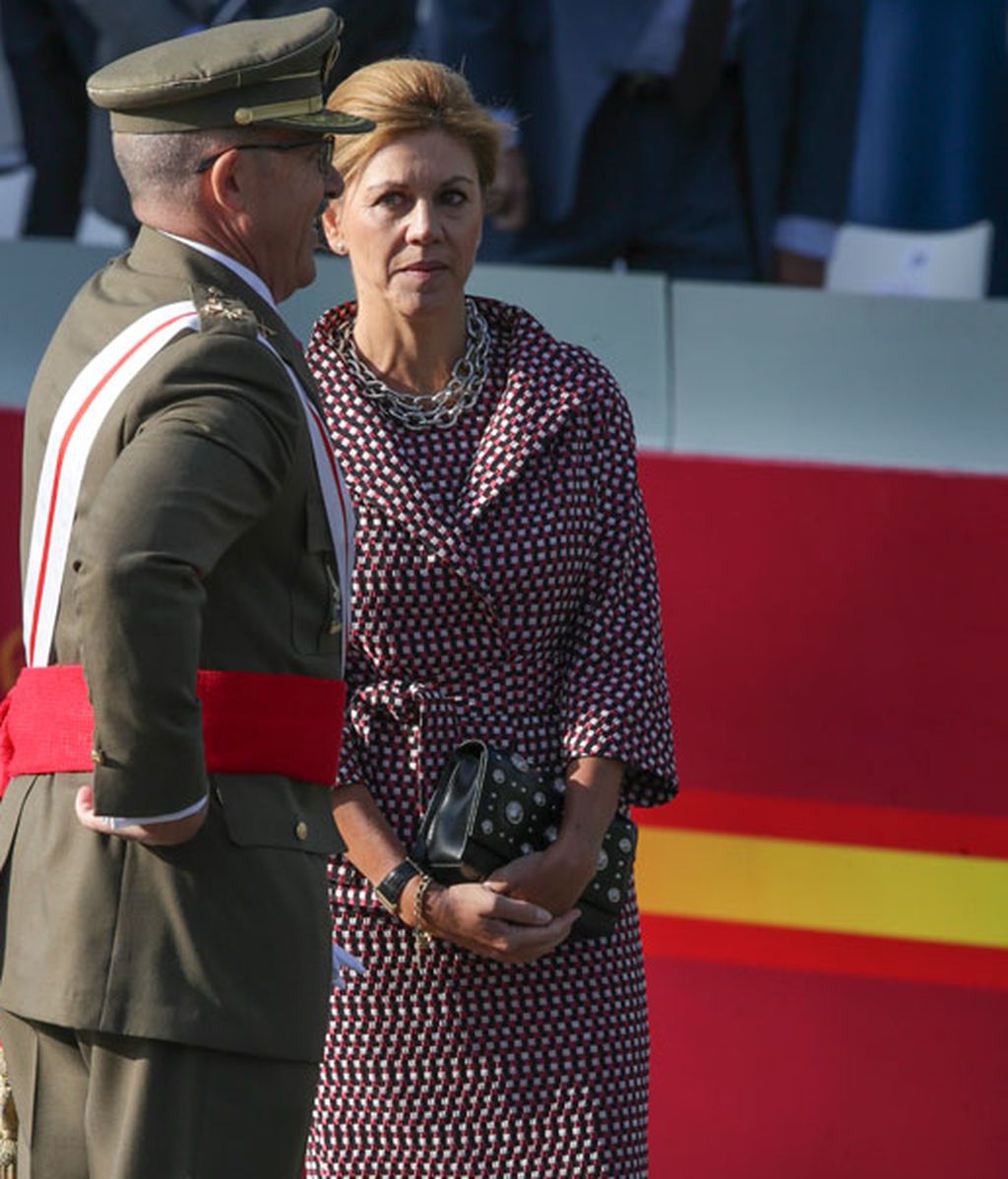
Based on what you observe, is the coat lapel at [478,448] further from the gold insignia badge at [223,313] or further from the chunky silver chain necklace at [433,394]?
the gold insignia badge at [223,313]

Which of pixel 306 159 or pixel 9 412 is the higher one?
pixel 306 159

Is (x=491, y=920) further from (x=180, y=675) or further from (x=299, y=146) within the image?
(x=299, y=146)

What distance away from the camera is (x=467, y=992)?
9.08 feet

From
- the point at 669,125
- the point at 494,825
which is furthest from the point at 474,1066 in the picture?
the point at 669,125

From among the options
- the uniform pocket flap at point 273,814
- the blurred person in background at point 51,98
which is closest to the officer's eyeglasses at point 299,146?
the uniform pocket flap at point 273,814

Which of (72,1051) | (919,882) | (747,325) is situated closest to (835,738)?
(919,882)

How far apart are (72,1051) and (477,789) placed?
630 millimetres

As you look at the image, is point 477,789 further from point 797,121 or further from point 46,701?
point 797,121

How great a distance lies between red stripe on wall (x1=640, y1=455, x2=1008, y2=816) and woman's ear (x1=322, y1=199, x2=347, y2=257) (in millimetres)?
751

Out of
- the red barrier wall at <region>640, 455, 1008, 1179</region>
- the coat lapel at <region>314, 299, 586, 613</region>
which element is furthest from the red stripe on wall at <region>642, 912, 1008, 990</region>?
the coat lapel at <region>314, 299, 586, 613</region>

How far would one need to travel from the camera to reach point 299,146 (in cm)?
231

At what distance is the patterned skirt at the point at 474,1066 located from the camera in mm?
2756

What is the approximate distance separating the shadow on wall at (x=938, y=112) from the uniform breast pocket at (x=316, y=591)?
8.23ft

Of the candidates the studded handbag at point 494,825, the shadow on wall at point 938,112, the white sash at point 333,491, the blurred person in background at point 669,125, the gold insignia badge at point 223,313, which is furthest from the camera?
the shadow on wall at point 938,112
